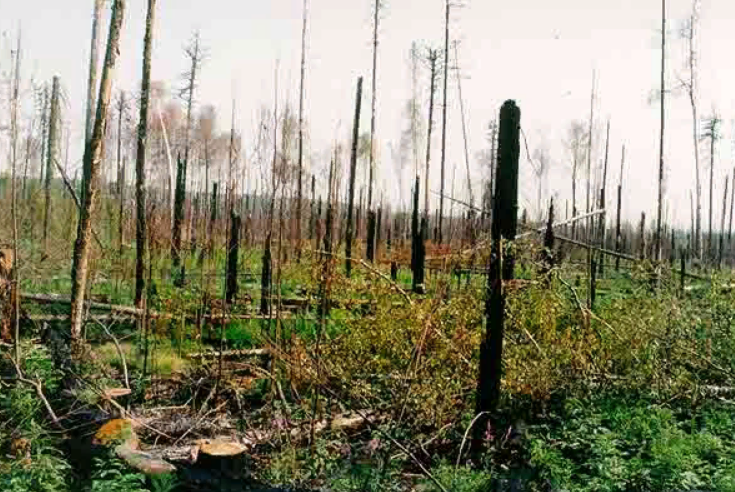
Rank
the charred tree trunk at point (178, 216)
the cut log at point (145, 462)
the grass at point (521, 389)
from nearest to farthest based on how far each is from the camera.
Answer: the cut log at point (145, 462)
the grass at point (521, 389)
the charred tree trunk at point (178, 216)

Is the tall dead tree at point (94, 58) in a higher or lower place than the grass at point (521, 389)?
higher

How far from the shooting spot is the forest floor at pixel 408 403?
5359 millimetres

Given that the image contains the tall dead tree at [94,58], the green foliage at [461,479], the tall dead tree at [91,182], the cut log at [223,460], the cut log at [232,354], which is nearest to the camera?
the green foliage at [461,479]

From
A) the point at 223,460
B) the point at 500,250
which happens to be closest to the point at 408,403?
the point at 223,460

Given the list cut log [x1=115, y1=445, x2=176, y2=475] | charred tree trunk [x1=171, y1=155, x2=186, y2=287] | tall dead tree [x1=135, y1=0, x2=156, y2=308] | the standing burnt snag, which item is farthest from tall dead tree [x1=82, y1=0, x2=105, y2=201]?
cut log [x1=115, y1=445, x2=176, y2=475]

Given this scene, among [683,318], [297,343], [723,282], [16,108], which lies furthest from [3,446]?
[723,282]

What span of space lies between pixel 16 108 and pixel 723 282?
8.94m

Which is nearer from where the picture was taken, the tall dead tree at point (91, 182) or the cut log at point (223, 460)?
the cut log at point (223, 460)

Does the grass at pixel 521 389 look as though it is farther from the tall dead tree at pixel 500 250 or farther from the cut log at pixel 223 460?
the tall dead tree at pixel 500 250

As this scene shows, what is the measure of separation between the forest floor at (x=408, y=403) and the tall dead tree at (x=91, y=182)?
0.64 m

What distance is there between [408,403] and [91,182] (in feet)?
16.7

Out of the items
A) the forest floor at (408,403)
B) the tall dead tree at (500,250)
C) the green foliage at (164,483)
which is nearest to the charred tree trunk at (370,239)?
the forest floor at (408,403)

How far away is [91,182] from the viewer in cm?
857

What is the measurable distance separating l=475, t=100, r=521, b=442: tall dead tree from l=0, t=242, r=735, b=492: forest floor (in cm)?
41
